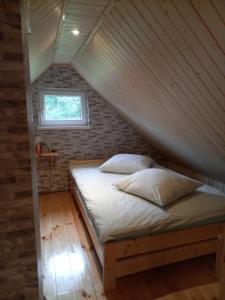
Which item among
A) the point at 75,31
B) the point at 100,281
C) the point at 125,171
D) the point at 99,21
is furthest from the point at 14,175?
the point at 125,171

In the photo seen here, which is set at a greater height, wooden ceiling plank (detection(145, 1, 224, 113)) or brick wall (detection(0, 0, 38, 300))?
Result: wooden ceiling plank (detection(145, 1, 224, 113))

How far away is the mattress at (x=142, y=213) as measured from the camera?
1.64 meters

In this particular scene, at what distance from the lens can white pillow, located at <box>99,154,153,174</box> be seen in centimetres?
314

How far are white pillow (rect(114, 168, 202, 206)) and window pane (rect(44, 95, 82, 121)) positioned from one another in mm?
2002

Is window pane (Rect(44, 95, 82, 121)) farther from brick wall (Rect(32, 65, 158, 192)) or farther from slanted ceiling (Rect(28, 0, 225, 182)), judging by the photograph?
slanted ceiling (Rect(28, 0, 225, 182))

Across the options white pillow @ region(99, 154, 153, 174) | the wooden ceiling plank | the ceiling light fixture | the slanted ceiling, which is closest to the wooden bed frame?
the slanted ceiling

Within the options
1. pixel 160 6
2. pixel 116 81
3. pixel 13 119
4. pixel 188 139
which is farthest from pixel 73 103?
pixel 13 119

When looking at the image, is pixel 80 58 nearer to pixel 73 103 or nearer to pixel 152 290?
pixel 73 103

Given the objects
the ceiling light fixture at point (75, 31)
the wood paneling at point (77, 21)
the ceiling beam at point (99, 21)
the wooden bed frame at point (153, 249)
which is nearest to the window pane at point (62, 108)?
the wood paneling at point (77, 21)

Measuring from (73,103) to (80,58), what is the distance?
1.05 metres

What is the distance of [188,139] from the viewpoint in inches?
95.8

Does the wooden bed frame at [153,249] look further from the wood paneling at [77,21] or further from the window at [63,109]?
the window at [63,109]

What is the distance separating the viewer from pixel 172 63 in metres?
1.49

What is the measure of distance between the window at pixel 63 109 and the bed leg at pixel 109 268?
2630mm
